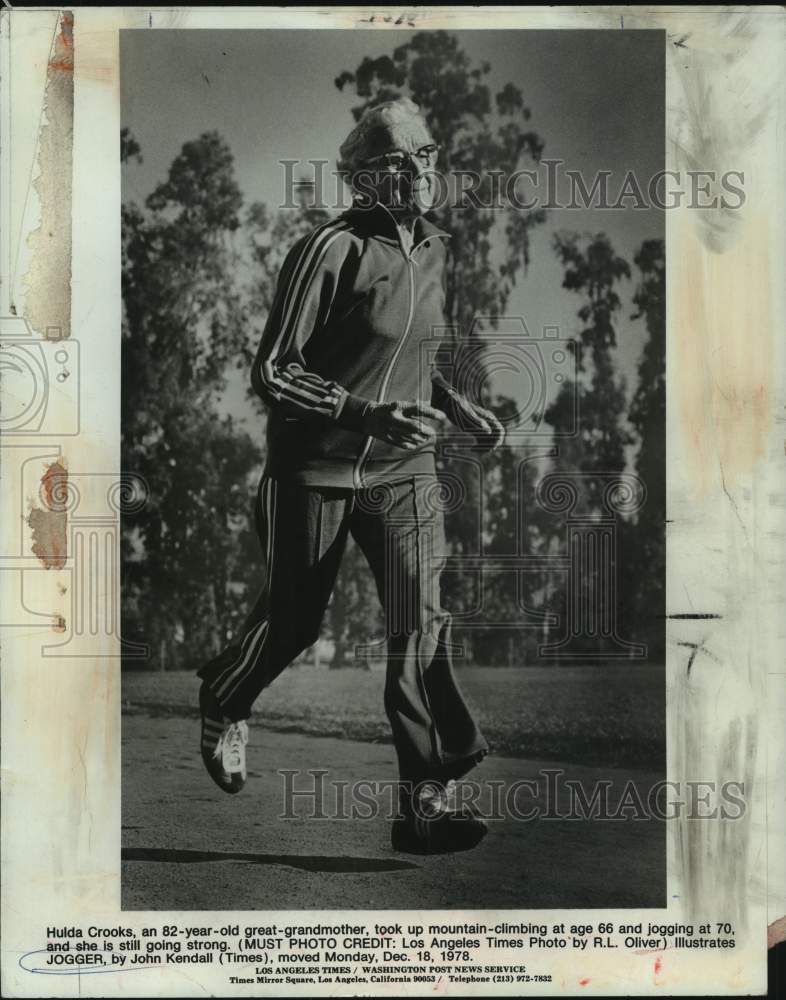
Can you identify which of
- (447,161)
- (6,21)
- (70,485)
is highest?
(6,21)

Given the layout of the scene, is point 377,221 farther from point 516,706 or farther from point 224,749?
point 224,749

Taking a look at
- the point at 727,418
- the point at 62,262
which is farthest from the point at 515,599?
the point at 62,262

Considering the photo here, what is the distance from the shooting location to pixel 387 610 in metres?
4.20

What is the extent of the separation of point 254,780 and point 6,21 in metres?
3.00

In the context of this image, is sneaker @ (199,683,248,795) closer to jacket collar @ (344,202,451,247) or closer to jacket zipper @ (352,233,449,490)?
jacket zipper @ (352,233,449,490)

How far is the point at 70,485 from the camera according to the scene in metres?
4.22

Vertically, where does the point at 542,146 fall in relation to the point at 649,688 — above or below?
above

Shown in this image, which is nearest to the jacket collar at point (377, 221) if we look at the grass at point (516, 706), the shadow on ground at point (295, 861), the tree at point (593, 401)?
the tree at point (593, 401)

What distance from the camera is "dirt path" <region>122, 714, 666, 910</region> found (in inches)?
164

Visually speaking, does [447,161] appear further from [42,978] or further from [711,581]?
[42,978]

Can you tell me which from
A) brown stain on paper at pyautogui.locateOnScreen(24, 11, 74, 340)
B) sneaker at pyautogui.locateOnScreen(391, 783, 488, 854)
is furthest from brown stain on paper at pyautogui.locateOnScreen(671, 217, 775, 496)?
brown stain on paper at pyautogui.locateOnScreen(24, 11, 74, 340)

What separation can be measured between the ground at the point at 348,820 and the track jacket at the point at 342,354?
801 mm

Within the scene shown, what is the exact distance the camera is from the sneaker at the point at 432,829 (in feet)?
13.7

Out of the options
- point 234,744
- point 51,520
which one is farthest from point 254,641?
point 51,520
